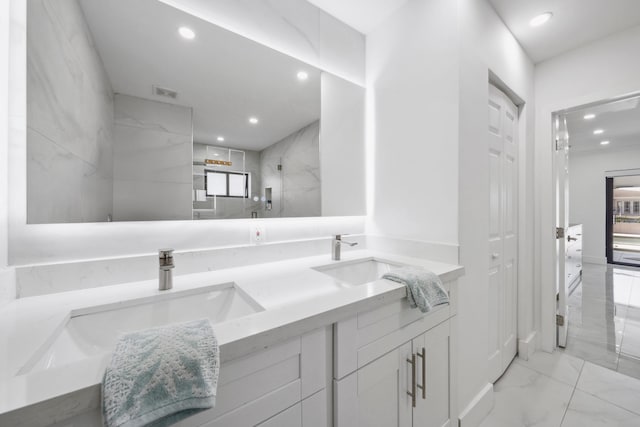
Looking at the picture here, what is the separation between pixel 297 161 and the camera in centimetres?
149

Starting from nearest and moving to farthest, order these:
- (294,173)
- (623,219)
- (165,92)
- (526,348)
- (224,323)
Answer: (224,323) < (165,92) < (294,173) < (526,348) < (623,219)

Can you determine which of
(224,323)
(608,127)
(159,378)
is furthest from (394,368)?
(608,127)

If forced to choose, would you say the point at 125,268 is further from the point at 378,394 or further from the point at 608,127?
the point at 608,127

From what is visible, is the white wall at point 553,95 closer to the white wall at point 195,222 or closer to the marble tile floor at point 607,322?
the marble tile floor at point 607,322

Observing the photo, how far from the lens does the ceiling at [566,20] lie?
1455 mm

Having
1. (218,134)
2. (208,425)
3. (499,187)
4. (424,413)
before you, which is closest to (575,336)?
(499,187)

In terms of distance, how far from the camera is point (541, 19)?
1574 mm

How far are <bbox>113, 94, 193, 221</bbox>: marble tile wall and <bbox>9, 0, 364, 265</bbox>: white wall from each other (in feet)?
0.23

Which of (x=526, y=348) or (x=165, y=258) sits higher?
(x=165, y=258)

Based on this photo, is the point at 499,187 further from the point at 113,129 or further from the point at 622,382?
the point at 113,129

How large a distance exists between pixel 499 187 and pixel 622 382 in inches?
58.8

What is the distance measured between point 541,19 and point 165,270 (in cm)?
255

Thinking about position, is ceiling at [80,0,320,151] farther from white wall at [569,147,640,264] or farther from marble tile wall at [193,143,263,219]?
white wall at [569,147,640,264]


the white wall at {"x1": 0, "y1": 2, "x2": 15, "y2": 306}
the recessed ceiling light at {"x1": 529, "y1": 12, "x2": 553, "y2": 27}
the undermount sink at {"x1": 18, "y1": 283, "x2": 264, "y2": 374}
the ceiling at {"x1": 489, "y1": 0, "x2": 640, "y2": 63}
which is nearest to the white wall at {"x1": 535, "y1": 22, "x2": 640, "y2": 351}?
the ceiling at {"x1": 489, "y1": 0, "x2": 640, "y2": 63}
